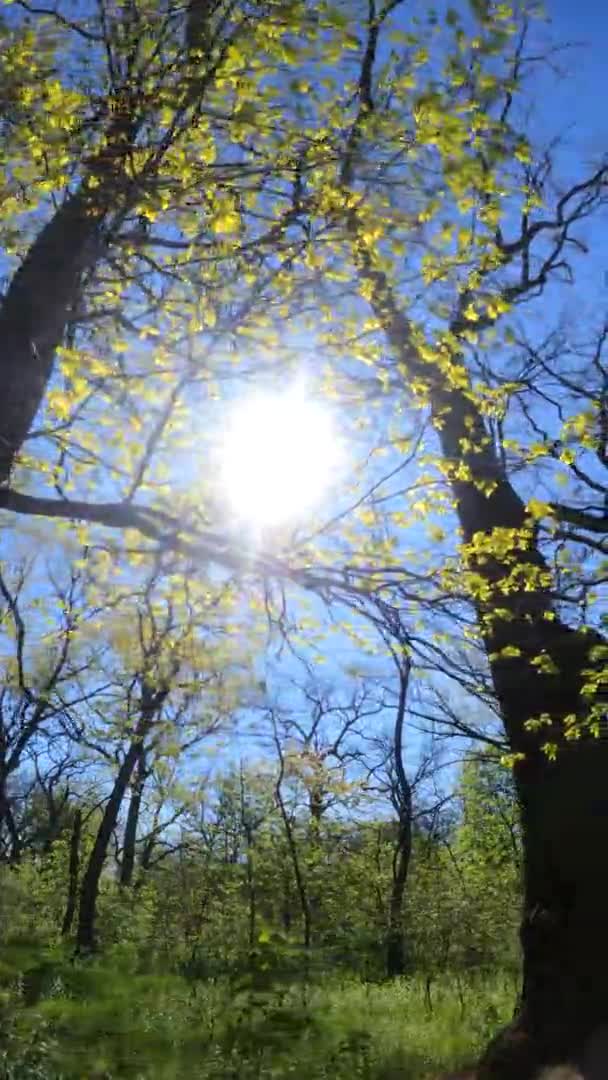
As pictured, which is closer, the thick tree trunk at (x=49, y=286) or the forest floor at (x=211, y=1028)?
the thick tree trunk at (x=49, y=286)

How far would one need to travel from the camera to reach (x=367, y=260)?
6.61 meters

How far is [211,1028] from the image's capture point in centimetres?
625

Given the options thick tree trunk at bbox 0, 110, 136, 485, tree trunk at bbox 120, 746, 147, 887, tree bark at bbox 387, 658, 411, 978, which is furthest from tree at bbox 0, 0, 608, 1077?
tree trunk at bbox 120, 746, 147, 887

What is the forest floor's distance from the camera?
4.75 m

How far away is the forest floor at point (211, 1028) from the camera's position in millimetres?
4750

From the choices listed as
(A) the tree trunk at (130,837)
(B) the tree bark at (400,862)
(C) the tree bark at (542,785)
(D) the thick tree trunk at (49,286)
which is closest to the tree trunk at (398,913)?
(B) the tree bark at (400,862)

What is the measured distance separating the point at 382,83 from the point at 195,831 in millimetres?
15612

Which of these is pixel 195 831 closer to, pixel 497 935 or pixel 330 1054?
pixel 497 935

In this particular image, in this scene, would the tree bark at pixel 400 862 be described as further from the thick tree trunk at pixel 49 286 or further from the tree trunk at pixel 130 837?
the thick tree trunk at pixel 49 286

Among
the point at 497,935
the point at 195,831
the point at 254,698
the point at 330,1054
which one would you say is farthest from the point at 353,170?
the point at 195,831

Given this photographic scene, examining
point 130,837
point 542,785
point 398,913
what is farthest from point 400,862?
point 542,785

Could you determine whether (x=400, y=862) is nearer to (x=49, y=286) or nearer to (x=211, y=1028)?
(x=211, y=1028)

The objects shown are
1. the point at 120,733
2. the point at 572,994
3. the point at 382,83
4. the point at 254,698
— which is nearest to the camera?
the point at 572,994

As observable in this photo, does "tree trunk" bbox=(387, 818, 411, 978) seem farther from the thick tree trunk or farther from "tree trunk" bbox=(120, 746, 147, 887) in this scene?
the thick tree trunk
